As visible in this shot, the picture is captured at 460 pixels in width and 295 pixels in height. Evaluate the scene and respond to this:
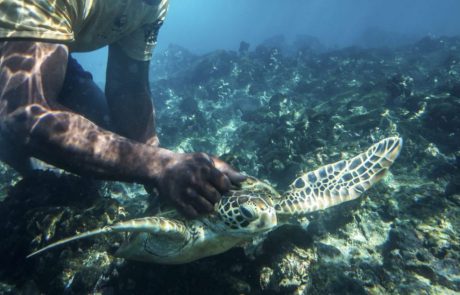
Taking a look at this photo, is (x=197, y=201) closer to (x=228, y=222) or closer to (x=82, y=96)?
(x=228, y=222)

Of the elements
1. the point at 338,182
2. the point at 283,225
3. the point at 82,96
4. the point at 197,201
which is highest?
the point at 197,201

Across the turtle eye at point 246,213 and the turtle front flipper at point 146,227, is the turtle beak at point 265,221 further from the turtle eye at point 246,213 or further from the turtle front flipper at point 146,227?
the turtle front flipper at point 146,227

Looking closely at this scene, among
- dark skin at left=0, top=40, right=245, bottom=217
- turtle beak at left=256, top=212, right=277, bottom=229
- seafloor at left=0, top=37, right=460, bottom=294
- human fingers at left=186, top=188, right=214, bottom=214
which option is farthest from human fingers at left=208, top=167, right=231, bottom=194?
seafloor at left=0, top=37, right=460, bottom=294

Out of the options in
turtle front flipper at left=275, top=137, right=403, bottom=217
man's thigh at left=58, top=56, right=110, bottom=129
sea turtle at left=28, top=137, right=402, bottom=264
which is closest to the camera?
A: sea turtle at left=28, top=137, right=402, bottom=264

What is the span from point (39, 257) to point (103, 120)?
1960 millimetres

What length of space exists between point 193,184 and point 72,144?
1.00 m

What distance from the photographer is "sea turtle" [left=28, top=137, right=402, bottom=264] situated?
245cm

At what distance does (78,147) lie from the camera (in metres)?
2.34

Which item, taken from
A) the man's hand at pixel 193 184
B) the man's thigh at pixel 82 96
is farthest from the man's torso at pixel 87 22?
the man's hand at pixel 193 184

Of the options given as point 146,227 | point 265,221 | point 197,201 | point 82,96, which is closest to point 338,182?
point 265,221

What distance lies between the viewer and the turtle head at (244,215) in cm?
248

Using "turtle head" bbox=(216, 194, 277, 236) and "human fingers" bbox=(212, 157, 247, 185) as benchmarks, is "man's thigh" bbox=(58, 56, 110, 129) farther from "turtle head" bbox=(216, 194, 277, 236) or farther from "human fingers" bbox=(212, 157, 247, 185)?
"turtle head" bbox=(216, 194, 277, 236)

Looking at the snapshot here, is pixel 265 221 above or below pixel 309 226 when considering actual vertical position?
above

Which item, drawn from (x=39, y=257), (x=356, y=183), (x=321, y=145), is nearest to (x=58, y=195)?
(x=39, y=257)
